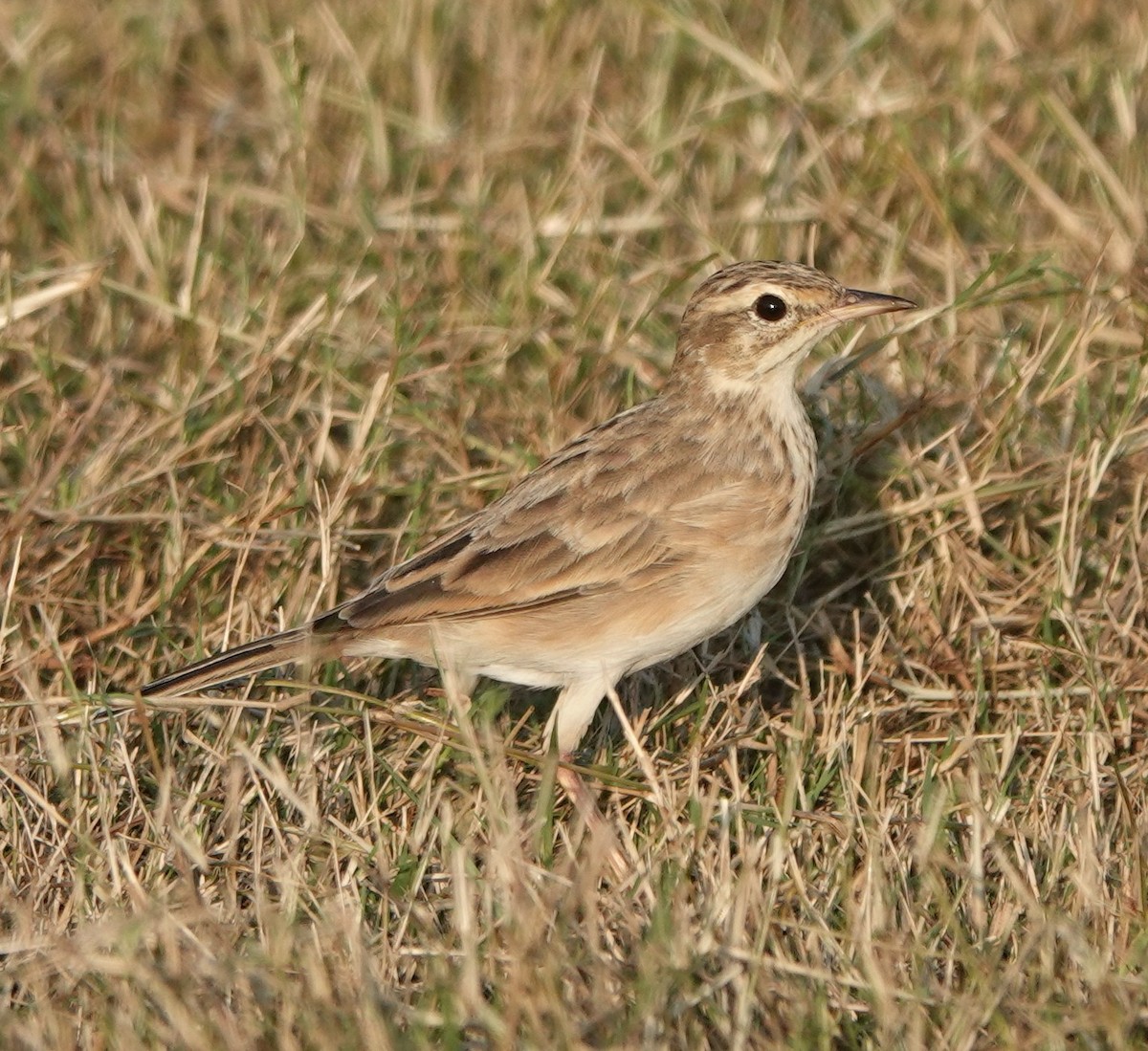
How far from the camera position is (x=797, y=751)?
5.78 m

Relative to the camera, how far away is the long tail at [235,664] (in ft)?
18.7

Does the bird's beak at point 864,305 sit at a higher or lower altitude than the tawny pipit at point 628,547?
higher

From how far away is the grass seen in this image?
4715mm

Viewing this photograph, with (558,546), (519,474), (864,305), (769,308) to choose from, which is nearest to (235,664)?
(558,546)

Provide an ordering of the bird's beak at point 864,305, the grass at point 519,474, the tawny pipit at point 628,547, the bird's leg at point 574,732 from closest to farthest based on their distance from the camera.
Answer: the grass at point 519,474, the bird's leg at point 574,732, the tawny pipit at point 628,547, the bird's beak at point 864,305

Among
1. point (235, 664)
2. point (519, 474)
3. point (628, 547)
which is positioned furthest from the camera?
point (519, 474)

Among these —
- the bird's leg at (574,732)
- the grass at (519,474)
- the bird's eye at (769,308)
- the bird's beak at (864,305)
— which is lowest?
the bird's leg at (574,732)

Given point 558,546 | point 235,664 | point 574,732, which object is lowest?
point 574,732

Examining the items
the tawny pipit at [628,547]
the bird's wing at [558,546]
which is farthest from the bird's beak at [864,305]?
the bird's wing at [558,546]

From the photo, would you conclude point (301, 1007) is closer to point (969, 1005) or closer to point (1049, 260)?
point (969, 1005)

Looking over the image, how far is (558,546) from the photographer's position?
5973mm

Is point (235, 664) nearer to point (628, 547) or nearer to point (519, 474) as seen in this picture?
point (628, 547)

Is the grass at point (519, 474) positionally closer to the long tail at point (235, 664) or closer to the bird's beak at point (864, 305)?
the long tail at point (235, 664)

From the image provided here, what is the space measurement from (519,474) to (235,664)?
5.35 ft
